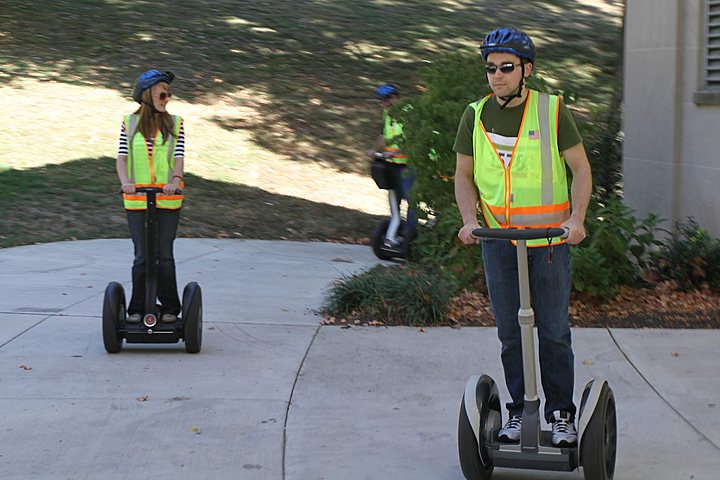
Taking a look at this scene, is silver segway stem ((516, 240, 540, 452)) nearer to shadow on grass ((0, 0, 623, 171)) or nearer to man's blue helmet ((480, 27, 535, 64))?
man's blue helmet ((480, 27, 535, 64))

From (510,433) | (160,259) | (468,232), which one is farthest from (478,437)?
(160,259)

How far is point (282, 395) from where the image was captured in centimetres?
617

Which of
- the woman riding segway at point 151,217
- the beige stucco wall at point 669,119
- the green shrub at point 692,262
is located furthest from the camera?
the beige stucco wall at point 669,119

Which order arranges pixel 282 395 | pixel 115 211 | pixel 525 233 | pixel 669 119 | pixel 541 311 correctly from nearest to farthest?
pixel 525 233 < pixel 541 311 < pixel 282 395 < pixel 669 119 < pixel 115 211

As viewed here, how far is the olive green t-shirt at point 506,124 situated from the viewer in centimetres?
454

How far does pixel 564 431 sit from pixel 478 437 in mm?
370

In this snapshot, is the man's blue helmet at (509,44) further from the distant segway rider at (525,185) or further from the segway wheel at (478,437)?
the segway wheel at (478,437)

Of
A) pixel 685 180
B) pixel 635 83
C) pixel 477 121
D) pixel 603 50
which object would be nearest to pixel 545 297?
pixel 477 121

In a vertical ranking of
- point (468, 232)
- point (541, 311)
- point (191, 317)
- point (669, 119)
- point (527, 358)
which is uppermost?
point (669, 119)

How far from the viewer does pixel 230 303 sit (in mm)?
8680

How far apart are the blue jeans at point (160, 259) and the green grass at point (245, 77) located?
15.6 feet

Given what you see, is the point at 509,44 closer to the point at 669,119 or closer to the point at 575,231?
the point at 575,231

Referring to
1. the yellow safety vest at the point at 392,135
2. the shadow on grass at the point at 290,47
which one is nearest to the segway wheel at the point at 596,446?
the yellow safety vest at the point at 392,135

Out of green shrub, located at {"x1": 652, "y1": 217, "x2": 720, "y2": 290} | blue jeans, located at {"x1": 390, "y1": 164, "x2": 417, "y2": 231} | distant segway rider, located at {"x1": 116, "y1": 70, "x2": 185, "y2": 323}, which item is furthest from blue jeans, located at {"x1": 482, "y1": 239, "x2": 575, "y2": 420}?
→ blue jeans, located at {"x1": 390, "y1": 164, "x2": 417, "y2": 231}
